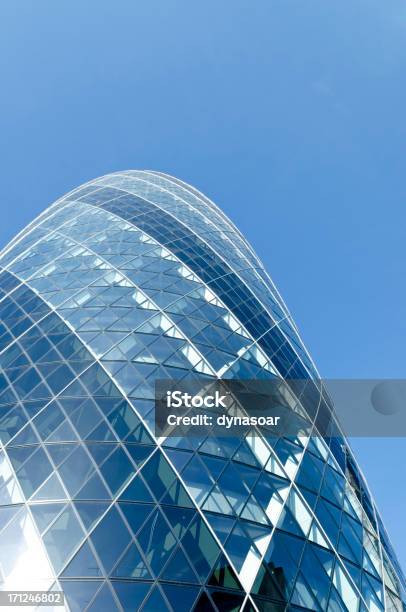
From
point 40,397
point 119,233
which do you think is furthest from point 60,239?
point 40,397

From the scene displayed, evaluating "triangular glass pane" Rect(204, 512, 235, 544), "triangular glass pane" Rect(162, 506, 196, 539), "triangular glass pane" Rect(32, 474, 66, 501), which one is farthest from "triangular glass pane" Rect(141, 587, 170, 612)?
"triangular glass pane" Rect(32, 474, 66, 501)

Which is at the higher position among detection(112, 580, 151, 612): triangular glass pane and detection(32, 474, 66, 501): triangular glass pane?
detection(32, 474, 66, 501): triangular glass pane

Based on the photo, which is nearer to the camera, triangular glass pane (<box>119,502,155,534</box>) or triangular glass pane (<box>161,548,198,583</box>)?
triangular glass pane (<box>161,548,198,583</box>)

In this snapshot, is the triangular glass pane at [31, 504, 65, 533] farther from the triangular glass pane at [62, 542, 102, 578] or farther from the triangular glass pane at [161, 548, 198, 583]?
the triangular glass pane at [161, 548, 198, 583]

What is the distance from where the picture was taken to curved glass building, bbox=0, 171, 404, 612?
37.4ft

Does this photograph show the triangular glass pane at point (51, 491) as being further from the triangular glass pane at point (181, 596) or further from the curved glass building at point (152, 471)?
the triangular glass pane at point (181, 596)

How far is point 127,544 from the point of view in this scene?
37.9ft

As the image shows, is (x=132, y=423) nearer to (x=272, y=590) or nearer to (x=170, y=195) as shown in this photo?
(x=272, y=590)

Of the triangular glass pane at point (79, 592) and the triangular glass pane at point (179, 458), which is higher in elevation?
the triangular glass pane at point (179, 458)

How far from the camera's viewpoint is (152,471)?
13.3 meters

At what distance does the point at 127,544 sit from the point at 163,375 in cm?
647

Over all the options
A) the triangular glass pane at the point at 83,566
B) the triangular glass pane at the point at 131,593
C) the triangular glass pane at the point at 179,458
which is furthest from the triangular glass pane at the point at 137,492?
the triangular glass pane at the point at 131,593

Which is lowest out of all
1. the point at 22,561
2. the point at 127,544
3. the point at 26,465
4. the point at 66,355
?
the point at 22,561

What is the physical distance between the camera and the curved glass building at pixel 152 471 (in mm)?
11406
